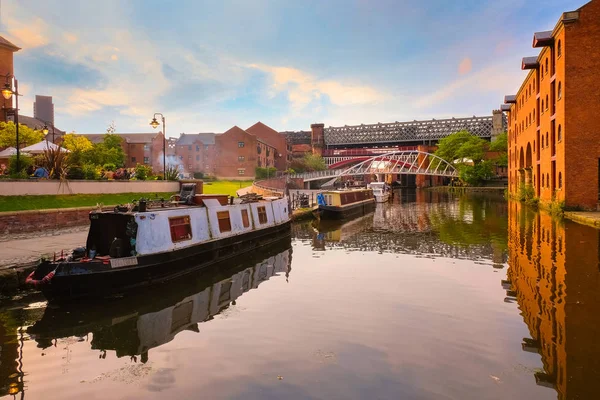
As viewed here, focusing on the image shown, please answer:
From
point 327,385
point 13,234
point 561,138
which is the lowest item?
point 327,385

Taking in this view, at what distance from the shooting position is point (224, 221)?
1478 cm

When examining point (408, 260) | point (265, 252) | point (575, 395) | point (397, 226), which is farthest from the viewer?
point (397, 226)

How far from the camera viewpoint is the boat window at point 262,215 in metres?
17.7

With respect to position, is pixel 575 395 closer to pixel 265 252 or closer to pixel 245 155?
pixel 265 252

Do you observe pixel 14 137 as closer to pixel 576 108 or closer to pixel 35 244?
pixel 35 244

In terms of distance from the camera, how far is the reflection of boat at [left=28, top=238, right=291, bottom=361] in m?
7.73

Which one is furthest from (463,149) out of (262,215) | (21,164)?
(21,164)

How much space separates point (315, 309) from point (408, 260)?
20.2 feet

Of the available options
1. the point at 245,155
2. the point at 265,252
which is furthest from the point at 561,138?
the point at 245,155

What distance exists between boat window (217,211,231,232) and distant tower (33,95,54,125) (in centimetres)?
9454

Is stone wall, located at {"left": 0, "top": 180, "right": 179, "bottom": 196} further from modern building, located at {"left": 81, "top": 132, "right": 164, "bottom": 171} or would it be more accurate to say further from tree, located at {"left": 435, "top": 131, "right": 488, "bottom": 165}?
tree, located at {"left": 435, "top": 131, "right": 488, "bottom": 165}

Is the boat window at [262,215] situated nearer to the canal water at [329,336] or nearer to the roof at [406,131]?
the canal water at [329,336]

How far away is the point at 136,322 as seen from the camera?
338 inches

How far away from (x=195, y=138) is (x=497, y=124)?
6518cm
